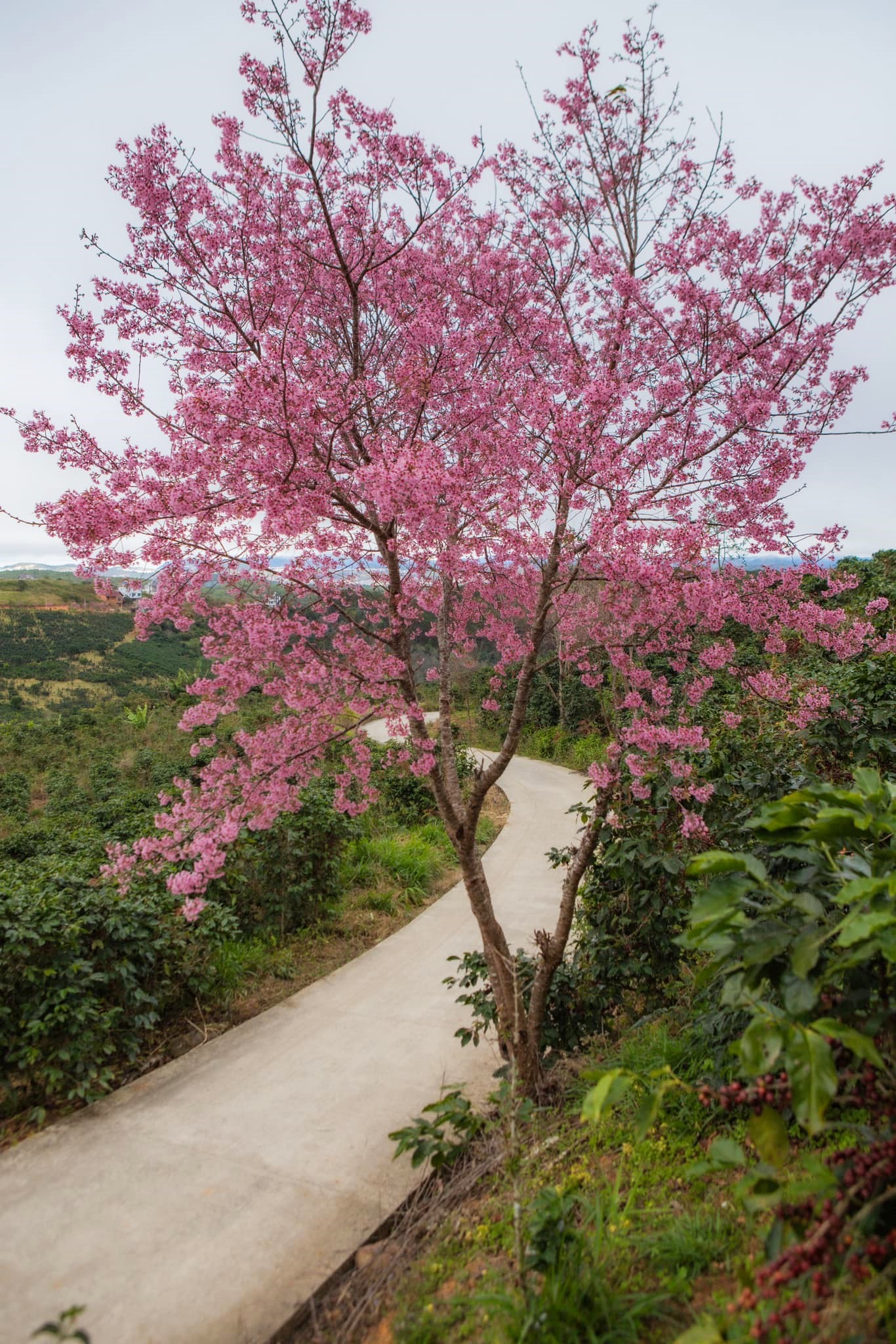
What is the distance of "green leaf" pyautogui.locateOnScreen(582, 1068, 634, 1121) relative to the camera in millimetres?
1278

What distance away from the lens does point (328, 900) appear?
6715 millimetres

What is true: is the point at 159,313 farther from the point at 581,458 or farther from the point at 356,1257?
the point at 356,1257

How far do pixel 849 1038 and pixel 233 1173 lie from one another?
3.35 m

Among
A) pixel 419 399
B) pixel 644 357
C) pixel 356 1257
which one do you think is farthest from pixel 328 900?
pixel 644 357

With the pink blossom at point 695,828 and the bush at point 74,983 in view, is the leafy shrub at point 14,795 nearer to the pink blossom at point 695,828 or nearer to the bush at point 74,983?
the bush at point 74,983

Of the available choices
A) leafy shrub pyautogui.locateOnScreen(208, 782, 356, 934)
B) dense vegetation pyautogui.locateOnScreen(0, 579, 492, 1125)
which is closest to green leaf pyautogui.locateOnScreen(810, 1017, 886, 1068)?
dense vegetation pyautogui.locateOnScreen(0, 579, 492, 1125)

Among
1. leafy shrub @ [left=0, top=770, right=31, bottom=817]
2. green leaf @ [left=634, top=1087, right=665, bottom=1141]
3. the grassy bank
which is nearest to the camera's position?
green leaf @ [left=634, top=1087, right=665, bottom=1141]

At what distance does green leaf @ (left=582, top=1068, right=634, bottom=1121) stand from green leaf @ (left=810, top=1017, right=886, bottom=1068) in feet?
1.26

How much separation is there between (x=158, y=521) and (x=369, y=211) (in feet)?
7.05

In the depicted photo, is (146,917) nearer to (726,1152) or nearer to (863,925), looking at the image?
(726,1152)

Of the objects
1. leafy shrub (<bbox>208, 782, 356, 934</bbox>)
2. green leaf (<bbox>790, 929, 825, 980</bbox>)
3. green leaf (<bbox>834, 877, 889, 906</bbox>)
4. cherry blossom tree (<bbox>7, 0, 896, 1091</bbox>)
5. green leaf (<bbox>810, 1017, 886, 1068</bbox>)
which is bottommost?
leafy shrub (<bbox>208, 782, 356, 934</bbox>)

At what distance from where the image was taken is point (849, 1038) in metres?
1.19

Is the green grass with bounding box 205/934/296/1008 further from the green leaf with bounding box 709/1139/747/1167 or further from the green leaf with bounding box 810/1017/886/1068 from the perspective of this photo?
the green leaf with bounding box 810/1017/886/1068

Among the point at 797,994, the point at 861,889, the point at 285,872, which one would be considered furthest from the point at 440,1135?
the point at 285,872
